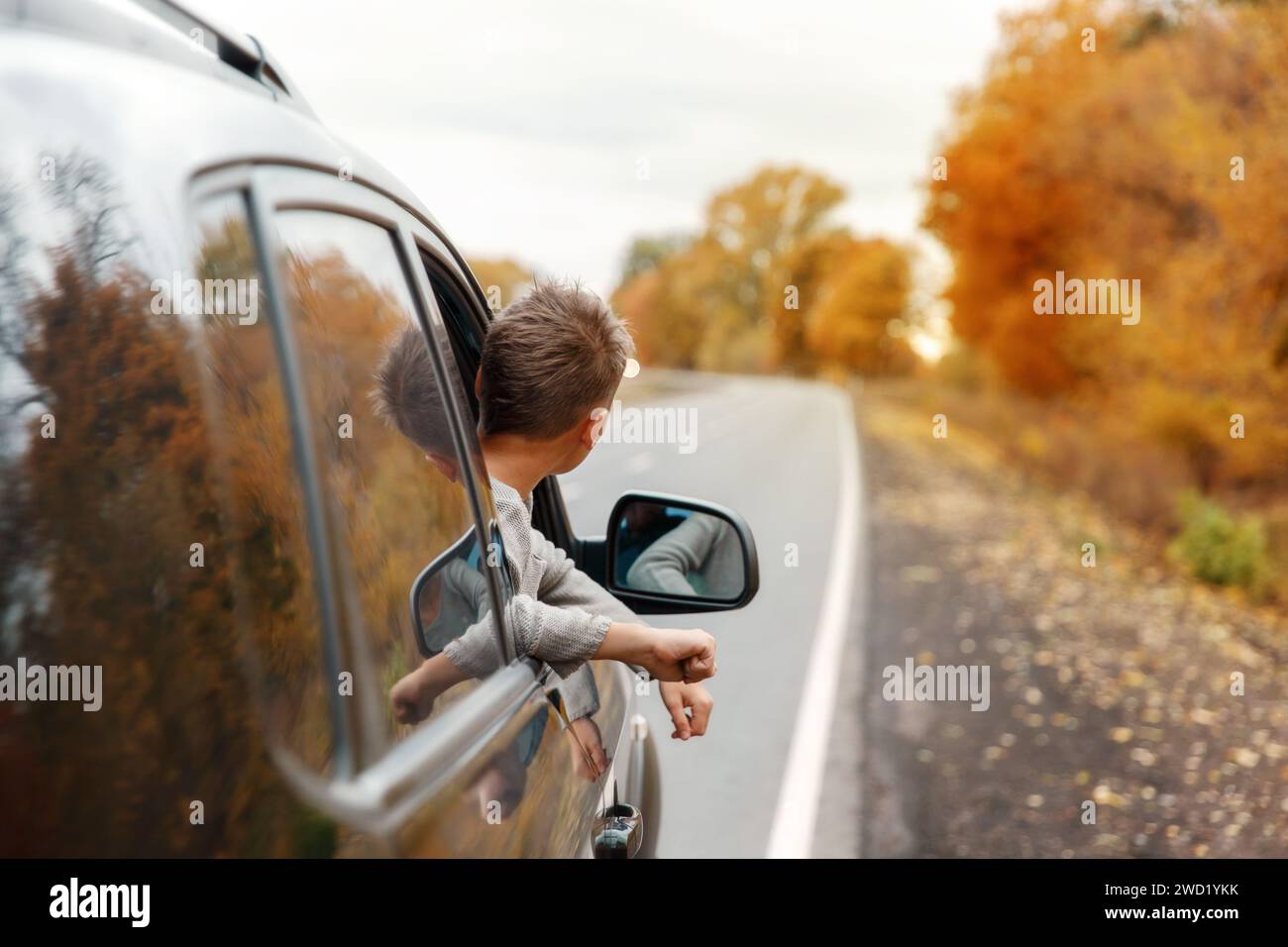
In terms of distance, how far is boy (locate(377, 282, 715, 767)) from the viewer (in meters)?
1.91

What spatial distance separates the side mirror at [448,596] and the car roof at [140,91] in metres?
0.56

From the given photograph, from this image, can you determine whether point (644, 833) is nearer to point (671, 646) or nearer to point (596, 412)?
point (671, 646)

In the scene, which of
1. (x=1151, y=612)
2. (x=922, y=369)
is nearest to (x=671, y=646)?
(x=1151, y=612)

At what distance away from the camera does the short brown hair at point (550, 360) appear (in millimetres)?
1970

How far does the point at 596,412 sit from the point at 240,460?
3.26 ft

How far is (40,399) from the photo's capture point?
958mm

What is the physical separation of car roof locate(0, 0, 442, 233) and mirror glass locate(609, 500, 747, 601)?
1250 mm

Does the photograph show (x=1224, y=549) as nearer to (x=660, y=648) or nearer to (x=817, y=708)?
(x=817, y=708)

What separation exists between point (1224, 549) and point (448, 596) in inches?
421

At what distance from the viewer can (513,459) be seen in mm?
2090
